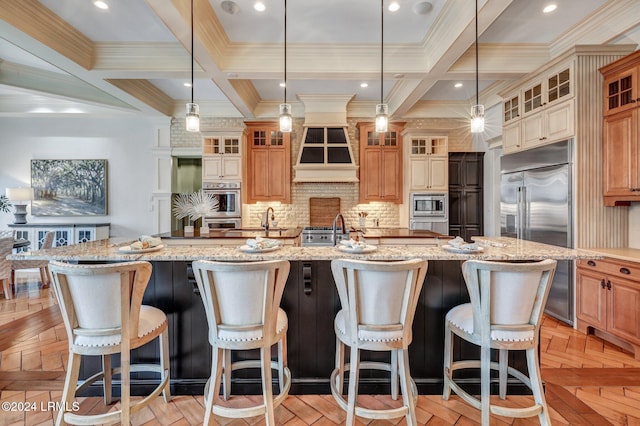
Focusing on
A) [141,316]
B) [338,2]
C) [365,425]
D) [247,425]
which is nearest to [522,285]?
[365,425]

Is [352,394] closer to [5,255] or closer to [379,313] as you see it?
[379,313]

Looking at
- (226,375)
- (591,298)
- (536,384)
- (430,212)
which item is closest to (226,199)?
(430,212)

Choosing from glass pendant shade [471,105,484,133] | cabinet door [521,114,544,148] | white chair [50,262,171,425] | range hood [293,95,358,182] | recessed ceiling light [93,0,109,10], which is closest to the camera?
white chair [50,262,171,425]

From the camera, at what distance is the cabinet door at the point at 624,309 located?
252 cm

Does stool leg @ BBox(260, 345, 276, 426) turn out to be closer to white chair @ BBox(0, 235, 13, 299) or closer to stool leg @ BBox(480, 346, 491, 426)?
stool leg @ BBox(480, 346, 491, 426)

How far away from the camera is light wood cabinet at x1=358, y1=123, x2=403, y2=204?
5.59 meters

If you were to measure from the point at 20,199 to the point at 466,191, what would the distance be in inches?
312

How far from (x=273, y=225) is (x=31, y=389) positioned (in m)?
3.88

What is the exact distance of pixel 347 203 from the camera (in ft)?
19.1

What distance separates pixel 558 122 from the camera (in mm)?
3277

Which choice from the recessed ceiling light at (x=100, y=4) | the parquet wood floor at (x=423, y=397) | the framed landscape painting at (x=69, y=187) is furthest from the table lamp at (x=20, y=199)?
the recessed ceiling light at (x=100, y=4)

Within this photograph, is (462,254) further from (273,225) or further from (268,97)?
(268,97)

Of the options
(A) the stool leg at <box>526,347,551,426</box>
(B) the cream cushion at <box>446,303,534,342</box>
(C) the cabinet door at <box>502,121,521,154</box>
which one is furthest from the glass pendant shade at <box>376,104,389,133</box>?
(C) the cabinet door at <box>502,121,521,154</box>

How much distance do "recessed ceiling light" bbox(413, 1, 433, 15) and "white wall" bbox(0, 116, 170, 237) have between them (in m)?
4.83
